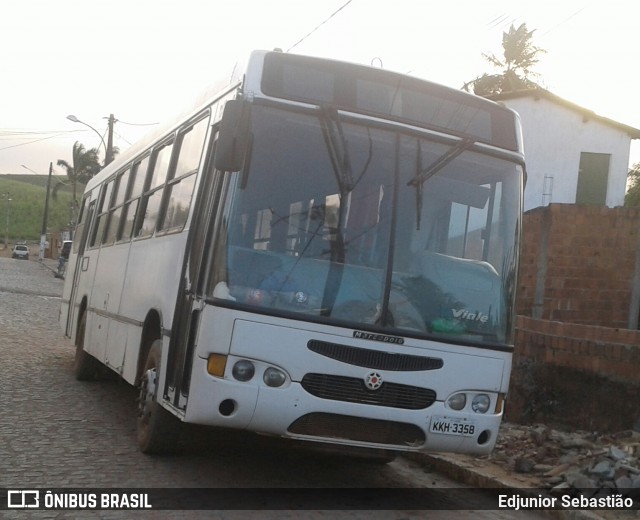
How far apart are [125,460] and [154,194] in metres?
2.56

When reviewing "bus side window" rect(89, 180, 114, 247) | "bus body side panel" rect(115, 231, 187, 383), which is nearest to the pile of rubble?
"bus body side panel" rect(115, 231, 187, 383)

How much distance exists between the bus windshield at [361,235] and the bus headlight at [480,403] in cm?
39

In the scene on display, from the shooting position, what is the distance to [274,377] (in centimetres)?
568

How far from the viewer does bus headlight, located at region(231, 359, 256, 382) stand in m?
5.65

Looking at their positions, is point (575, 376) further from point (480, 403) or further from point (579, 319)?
point (480, 403)

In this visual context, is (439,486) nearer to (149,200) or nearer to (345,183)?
(345,183)

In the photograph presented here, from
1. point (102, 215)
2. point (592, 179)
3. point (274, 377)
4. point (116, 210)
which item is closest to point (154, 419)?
point (274, 377)

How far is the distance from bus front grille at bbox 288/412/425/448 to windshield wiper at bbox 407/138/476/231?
4.33 feet

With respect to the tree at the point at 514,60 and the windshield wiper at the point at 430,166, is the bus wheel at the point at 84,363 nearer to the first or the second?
the windshield wiper at the point at 430,166

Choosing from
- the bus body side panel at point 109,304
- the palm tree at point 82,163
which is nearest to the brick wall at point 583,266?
the bus body side panel at point 109,304

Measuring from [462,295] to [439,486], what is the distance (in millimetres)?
2054

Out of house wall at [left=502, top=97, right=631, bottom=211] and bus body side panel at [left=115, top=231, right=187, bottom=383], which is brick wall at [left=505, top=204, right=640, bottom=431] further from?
house wall at [left=502, top=97, right=631, bottom=211]

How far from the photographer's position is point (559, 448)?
778cm

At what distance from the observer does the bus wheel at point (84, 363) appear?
11.3 meters
